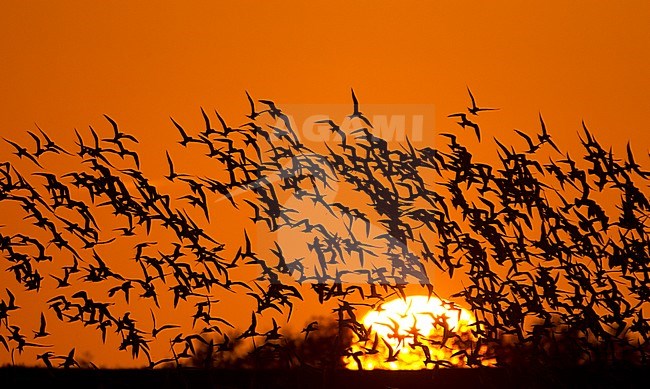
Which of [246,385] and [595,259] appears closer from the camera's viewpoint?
[246,385]

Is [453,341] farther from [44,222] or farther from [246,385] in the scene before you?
[44,222]

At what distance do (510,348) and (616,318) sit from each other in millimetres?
644

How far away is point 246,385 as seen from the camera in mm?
4883

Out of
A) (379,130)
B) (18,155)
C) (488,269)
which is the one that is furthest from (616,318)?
(18,155)

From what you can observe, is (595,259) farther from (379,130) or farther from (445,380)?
(379,130)

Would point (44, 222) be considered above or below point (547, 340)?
above

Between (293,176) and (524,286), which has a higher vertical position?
(293,176)

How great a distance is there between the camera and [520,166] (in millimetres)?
5105

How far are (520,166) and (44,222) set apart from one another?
2620mm

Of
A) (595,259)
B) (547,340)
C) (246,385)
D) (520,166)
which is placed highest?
(520,166)

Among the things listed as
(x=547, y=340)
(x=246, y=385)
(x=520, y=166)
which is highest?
(x=520, y=166)

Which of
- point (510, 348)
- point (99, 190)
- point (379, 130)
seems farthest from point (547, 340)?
point (99, 190)

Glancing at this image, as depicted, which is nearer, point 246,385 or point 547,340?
point 246,385

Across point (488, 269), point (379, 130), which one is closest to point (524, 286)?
point (488, 269)
